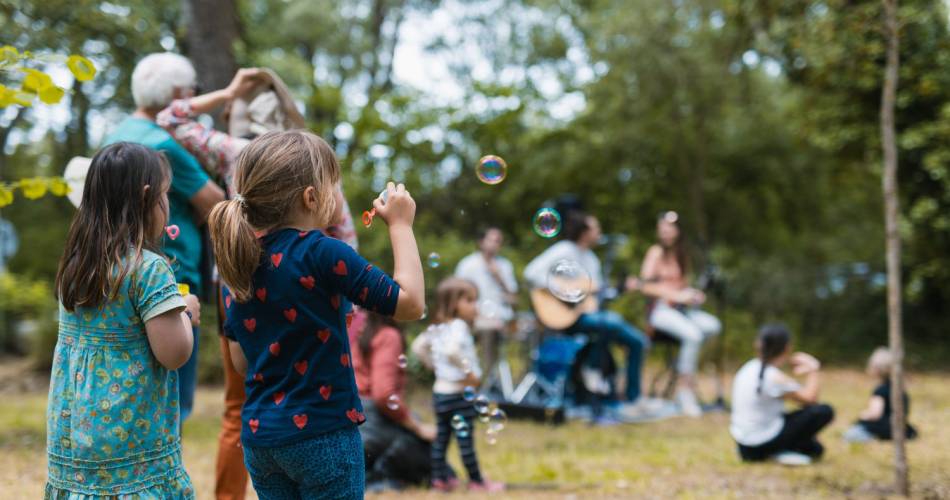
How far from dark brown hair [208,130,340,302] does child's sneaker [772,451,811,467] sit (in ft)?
13.3

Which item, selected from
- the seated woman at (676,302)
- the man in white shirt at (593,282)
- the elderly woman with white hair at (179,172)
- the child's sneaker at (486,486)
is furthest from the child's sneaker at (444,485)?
the seated woman at (676,302)

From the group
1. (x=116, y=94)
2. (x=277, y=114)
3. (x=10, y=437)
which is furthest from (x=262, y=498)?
(x=116, y=94)

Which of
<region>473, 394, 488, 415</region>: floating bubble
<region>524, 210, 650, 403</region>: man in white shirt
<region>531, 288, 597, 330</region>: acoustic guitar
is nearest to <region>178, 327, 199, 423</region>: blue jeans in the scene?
<region>473, 394, 488, 415</region>: floating bubble

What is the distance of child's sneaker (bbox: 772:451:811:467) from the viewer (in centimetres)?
514

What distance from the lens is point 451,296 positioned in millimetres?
4398

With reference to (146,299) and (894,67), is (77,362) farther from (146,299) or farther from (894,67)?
(894,67)

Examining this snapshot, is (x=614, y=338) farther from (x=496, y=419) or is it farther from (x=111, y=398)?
(x=111, y=398)

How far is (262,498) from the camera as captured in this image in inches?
84.8

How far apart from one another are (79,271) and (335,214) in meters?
0.66

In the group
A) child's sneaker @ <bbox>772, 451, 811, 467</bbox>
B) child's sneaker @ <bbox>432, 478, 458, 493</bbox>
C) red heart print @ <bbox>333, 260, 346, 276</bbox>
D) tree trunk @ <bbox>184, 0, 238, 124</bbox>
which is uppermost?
tree trunk @ <bbox>184, 0, 238, 124</bbox>

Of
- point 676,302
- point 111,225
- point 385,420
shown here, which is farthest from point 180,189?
point 676,302

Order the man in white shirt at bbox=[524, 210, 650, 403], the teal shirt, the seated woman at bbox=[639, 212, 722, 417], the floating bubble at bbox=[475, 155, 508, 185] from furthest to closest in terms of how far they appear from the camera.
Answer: the seated woman at bbox=[639, 212, 722, 417] < the man in white shirt at bbox=[524, 210, 650, 403] < the floating bubble at bbox=[475, 155, 508, 185] < the teal shirt

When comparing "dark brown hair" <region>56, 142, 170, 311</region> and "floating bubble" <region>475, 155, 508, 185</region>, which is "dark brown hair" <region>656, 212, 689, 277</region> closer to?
"floating bubble" <region>475, 155, 508, 185</region>

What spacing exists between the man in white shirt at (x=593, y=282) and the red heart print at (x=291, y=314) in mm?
4247
